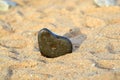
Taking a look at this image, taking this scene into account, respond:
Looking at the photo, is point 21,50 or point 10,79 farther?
point 21,50

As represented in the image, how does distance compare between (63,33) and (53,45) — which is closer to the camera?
(53,45)

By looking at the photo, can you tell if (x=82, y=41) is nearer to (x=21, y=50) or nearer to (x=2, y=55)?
(x=21, y=50)

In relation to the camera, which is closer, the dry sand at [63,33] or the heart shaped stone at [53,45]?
the dry sand at [63,33]

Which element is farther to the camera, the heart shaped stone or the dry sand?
the heart shaped stone

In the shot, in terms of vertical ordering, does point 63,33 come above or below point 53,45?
above

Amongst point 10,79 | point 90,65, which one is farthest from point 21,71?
point 90,65
